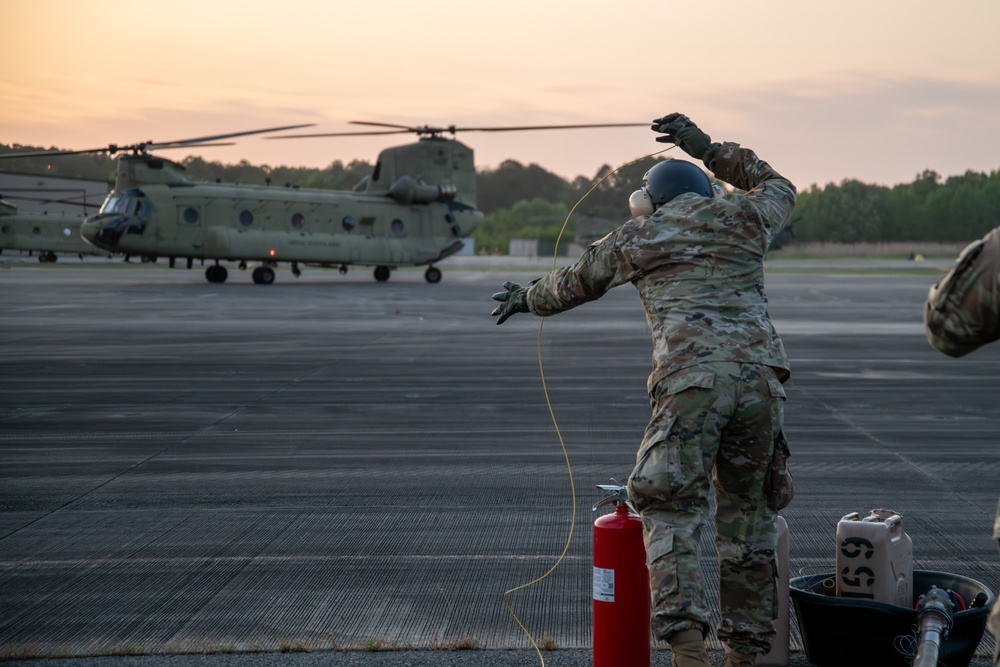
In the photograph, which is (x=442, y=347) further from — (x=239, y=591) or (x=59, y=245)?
(x=59, y=245)

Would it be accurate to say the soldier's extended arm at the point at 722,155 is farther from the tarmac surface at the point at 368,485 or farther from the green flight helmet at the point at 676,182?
the tarmac surface at the point at 368,485

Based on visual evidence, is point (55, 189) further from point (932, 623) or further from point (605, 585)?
point (932, 623)

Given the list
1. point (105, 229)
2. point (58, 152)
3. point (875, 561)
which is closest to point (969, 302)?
point (875, 561)

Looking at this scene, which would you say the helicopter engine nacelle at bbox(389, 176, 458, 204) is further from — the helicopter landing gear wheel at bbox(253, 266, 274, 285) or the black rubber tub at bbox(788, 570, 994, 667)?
the black rubber tub at bbox(788, 570, 994, 667)

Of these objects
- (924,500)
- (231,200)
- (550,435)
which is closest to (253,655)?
(924,500)

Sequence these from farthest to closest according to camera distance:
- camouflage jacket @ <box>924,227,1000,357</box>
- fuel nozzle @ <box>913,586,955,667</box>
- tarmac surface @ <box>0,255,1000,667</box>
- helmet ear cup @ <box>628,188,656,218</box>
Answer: tarmac surface @ <box>0,255,1000,667</box>, helmet ear cup @ <box>628,188,656,218</box>, fuel nozzle @ <box>913,586,955,667</box>, camouflage jacket @ <box>924,227,1000,357</box>

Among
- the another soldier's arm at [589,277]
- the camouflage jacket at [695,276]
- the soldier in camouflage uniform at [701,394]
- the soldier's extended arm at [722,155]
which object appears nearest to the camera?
the soldier in camouflage uniform at [701,394]

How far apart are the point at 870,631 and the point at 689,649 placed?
0.82 meters

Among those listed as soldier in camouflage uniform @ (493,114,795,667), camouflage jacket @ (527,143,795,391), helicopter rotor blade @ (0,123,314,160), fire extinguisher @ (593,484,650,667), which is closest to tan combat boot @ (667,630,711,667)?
soldier in camouflage uniform @ (493,114,795,667)

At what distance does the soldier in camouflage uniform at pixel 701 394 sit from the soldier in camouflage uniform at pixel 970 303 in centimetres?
141

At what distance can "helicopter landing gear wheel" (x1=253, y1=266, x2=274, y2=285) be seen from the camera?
126ft

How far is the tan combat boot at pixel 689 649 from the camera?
3.95m

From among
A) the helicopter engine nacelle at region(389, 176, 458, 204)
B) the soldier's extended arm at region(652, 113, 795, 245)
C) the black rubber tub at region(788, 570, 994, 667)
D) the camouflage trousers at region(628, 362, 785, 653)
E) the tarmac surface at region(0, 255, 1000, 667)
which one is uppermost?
the helicopter engine nacelle at region(389, 176, 458, 204)

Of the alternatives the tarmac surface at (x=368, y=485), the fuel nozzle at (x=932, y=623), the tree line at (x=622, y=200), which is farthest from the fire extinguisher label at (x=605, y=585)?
the tree line at (x=622, y=200)
